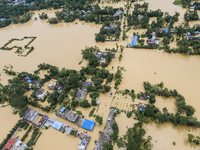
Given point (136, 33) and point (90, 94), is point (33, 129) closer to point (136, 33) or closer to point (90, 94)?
point (90, 94)

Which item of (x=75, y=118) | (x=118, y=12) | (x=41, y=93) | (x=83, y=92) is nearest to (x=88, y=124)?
(x=75, y=118)

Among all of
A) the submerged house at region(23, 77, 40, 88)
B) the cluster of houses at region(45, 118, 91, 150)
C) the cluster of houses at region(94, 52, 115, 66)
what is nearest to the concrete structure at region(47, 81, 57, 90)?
the submerged house at region(23, 77, 40, 88)

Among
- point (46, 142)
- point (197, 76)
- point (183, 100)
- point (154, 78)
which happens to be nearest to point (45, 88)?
point (46, 142)

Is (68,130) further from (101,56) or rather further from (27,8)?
(27,8)

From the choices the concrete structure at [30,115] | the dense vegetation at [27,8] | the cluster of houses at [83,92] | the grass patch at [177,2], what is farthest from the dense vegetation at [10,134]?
the grass patch at [177,2]

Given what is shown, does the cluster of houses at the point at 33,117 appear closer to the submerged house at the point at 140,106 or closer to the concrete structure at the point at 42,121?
the concrete structure at the point at 42,121
